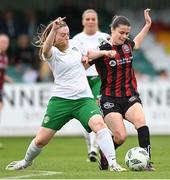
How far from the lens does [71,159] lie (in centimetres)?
1549

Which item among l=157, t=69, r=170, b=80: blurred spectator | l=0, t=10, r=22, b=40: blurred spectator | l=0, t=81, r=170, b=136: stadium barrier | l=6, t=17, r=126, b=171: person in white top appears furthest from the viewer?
l=0, t=10, r=22, b=40: blurred spectator

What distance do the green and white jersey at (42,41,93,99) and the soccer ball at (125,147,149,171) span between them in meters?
1.11

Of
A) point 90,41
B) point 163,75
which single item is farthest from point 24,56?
point 90,41

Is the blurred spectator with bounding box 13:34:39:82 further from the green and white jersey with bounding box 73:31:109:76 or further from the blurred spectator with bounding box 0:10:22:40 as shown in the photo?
the green and white jersey with bounding box 73:31:109:76

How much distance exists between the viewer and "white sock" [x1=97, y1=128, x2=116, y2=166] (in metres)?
12.1

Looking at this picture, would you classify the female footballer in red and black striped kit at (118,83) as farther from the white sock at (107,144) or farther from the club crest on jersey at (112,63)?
the white sock at (107,144)

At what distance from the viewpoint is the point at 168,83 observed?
22922 mm

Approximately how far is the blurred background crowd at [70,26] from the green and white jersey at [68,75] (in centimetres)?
1240

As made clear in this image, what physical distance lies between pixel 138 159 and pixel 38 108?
10959 mm

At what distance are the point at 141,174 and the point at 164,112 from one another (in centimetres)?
1114

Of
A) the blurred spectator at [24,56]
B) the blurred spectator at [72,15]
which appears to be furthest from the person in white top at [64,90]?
the blurred spectator at [72,15]

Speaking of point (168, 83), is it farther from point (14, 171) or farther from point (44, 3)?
point (14, 171)

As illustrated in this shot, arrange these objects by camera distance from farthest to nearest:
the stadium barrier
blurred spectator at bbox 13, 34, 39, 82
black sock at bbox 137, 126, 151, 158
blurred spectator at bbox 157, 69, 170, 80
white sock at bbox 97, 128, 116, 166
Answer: blurred spectator at bbox 13, 34, 39, 82, blurred spectator at bbox 157, 69, 170, 80, the stadium barrier, black sock at bbox 137, 126, 151, 158, white sock at bbox 97, 128, 116, 166

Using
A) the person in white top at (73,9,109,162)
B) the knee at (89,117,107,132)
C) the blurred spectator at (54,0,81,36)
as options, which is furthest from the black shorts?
the blurred spectator at (54,0,81,36)
